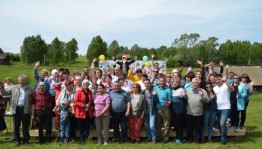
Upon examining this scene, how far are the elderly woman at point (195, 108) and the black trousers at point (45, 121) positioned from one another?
4.03 m

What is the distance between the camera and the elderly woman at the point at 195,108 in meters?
8.60

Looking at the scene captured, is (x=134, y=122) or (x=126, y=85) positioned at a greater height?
(x=126, y=85)

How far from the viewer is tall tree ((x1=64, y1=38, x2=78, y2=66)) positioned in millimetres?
66188

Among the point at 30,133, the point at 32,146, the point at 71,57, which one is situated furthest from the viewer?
the point at 71,57

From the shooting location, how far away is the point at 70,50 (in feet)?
217

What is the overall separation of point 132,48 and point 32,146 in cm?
8985

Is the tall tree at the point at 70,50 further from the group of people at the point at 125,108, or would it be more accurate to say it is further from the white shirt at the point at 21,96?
the white shirt at the point at 21,96

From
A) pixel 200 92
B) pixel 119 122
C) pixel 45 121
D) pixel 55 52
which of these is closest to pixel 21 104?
pixel 45 121

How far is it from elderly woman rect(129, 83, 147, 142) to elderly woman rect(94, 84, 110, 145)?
0.72 meters

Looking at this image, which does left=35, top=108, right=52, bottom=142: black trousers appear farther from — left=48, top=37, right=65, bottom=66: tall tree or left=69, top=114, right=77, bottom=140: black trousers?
left=48, top=37, right=65, bottom=66: tall tree

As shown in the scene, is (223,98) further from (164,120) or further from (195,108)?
(164,120)

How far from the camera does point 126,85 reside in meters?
9.61

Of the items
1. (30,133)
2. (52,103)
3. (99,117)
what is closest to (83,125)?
(99,117)

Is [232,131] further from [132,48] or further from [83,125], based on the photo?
[132,48]
